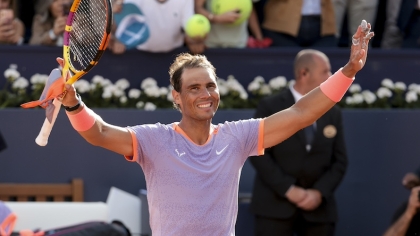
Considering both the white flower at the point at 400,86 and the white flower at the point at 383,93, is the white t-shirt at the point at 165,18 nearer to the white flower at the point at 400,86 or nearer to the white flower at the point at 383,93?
the white flower at the point at 383,93

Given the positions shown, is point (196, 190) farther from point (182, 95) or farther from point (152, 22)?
point (152, 22)

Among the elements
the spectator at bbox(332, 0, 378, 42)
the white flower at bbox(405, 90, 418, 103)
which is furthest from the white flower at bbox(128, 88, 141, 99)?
the white flower at bbox(405, 90, 418, 103)

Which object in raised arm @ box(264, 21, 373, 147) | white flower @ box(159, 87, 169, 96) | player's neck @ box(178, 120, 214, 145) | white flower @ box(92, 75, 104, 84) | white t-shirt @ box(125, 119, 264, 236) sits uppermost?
raised arm @ box(264, 21, 373, 147)

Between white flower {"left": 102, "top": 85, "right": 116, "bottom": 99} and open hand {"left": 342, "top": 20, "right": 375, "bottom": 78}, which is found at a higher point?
open hand {"left": 342, "top": 20, "right": 375, "bottom": 78}

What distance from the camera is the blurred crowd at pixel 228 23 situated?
7070 mm

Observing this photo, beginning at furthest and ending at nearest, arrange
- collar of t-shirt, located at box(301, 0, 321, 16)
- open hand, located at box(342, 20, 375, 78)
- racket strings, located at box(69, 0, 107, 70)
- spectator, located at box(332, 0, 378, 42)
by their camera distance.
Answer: spectator, located at box(332, 0, 378, 42) → collar of t-shirt, located at box(301, 0, 321, 16) → racket strings, located at box(69, 0, 107, 70) → open hand, located at box(342, 20, 375, 78)

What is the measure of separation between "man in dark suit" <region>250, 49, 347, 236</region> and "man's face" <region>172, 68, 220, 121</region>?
2242mm

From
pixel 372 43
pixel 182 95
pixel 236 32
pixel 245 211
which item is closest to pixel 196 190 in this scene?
pixel 182 95

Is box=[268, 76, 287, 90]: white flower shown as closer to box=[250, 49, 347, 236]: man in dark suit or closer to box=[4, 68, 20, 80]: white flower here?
box=[250, 49, 347, 236]: man in dark suit

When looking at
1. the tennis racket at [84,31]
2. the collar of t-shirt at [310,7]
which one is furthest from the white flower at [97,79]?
the tennis racket at [84,31]

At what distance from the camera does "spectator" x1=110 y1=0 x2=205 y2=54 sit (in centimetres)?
698

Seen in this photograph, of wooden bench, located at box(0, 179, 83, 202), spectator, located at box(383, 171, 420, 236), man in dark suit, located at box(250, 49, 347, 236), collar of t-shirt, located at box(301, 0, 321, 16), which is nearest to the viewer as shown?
spectator, located at box(383, 171, 420, 236)

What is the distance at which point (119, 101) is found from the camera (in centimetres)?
717

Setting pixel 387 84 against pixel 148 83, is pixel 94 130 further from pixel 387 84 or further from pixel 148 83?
pixel 387 84
